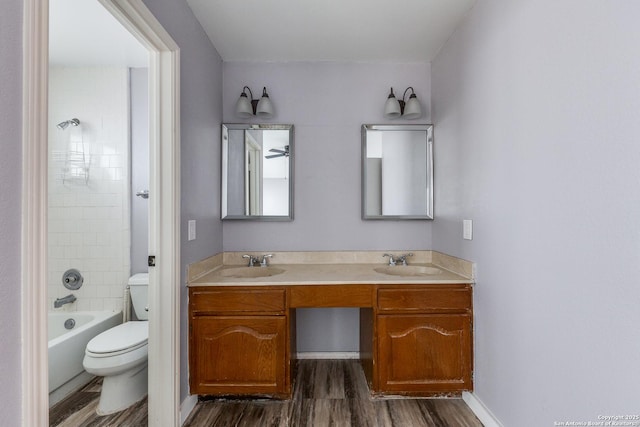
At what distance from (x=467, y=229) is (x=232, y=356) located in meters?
1.57

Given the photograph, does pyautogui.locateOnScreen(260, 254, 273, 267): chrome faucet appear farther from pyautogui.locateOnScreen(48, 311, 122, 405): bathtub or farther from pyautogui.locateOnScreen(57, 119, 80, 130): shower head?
pyautogui.locateOnScreen(57, 119, 80, 130): shower head

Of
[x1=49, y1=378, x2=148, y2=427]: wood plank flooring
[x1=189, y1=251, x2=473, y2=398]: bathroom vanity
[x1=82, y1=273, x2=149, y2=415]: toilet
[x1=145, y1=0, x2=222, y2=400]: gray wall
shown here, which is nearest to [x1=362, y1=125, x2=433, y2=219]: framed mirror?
[x1=189, y1=251, x2=473, y2=398]: bathroom vanity

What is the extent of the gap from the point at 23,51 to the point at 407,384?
218 centimetres

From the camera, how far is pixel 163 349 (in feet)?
5.55

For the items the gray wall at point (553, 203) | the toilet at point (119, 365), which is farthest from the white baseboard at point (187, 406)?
the gray wall at point (553, 203)

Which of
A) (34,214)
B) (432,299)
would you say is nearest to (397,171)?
(432,299)

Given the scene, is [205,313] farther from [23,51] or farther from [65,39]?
Result: [65,39]

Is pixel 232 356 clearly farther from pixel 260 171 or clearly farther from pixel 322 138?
pixel 322 138

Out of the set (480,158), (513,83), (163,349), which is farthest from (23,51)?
(480,158)

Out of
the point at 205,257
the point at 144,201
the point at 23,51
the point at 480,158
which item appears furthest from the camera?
the point at 144,201

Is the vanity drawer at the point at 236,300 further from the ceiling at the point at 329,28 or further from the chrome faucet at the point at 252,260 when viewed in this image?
the ceiling at the point at 329,28

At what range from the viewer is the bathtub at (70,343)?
80.7 inches

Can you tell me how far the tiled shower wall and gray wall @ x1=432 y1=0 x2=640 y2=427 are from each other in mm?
2563

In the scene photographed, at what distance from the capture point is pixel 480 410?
1.79m
